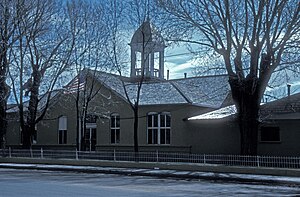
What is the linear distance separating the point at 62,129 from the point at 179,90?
1117 centimetres

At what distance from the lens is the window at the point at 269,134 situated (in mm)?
29266

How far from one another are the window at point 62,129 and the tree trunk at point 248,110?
1959 cm

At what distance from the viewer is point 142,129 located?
1420 inches

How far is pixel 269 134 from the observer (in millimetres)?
29578

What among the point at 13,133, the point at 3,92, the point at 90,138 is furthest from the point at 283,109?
the point at 13,133

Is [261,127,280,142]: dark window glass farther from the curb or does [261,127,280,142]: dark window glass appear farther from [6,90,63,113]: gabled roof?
[6,90,63,113]: gabled roof

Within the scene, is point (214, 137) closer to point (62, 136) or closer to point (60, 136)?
point (62, 136)

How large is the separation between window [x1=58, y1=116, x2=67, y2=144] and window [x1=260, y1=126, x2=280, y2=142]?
1792cm

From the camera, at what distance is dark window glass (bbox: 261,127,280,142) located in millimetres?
29266

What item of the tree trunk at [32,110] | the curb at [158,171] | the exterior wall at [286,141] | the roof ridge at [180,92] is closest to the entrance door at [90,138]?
the tree trunk at [32,110]

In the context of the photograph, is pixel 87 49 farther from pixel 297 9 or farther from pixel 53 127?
pixel 297 9

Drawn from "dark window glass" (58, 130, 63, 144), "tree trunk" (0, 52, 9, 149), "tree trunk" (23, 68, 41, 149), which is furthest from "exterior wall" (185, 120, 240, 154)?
"tree trunk" (0, 52, 9, 149)

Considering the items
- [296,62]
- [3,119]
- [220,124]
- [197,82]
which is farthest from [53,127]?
[296,62]

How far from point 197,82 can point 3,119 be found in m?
15.4
